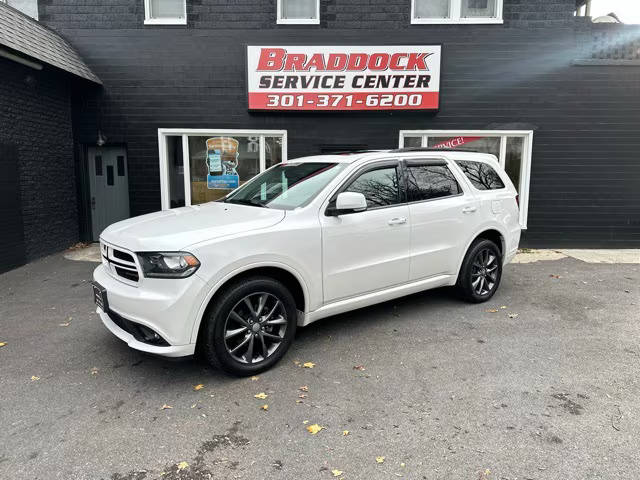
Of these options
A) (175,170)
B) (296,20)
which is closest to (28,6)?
(175,170)

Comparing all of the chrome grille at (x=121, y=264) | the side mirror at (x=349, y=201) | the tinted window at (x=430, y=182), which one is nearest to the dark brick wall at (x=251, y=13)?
the tinted window at (x=430, y=182)

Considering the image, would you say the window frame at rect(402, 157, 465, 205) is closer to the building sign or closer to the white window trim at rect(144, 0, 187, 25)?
the building sign

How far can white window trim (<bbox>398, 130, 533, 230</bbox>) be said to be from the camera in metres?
9.02

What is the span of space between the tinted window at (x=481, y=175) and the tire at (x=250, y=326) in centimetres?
291

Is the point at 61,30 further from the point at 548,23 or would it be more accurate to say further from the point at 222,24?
the point at 548,23

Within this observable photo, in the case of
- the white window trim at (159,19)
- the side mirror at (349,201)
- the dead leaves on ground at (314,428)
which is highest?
the white window trim at (159,19)

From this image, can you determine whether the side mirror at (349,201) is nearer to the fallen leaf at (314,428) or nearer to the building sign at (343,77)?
the fallen leaf at (314,428)

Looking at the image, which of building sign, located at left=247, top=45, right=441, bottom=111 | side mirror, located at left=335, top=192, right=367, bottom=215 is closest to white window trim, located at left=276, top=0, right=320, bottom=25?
building sign, located at left=247, top=45, right=441, bottom=111

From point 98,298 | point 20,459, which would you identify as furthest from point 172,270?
point 20,459

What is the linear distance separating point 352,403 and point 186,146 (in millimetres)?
7227

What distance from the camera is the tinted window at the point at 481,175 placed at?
214 inches

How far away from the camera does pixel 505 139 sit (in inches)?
359

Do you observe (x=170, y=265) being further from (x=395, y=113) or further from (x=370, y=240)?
→ (x=395, y=113)

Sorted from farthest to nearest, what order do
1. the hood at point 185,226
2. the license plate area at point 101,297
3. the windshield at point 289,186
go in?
1. the windshield at point 289,186
2. the license plate area at point 101,297
3. the hood at point 185,226
